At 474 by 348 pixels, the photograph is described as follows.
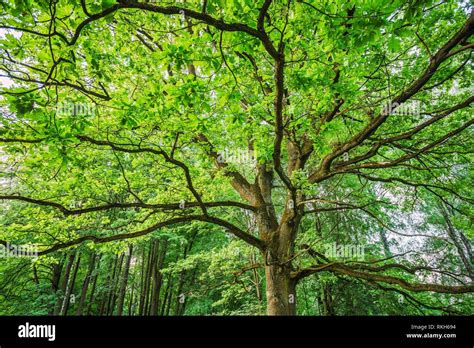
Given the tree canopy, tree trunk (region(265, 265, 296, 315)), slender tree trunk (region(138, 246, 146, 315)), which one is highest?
the tree canopy

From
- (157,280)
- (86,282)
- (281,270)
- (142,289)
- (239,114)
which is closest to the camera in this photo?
(239,114)

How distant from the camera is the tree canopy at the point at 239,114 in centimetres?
259

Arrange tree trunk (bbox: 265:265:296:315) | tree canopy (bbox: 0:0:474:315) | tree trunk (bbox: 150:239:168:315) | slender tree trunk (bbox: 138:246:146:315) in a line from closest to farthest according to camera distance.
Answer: tree canopy (bbox: 0:0:474:315) → tree trunk (bbox: 265:265:296:315) → tree trunk (bbox: 150:239:168:315) → slender tree trunk (bbox: 138:246:146:315)

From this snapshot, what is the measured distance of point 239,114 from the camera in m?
3.47

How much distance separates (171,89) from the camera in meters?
3.03

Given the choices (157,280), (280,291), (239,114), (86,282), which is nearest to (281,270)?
(280,291)

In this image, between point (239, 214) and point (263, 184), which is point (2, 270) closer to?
point (239, 214)

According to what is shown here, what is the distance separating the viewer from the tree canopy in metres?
2.59

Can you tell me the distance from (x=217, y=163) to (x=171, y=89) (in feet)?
10.9

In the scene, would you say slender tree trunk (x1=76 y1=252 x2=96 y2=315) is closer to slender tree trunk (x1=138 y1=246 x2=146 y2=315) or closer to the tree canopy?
slender tree trunk (x1=138 y1=246 x2=146 y2=315)

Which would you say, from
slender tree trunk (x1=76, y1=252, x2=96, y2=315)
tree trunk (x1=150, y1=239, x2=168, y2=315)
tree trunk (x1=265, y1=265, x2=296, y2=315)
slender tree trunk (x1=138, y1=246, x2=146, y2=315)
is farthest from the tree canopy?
slender tree trunk (x1=138, y1=246, x2=146, y2=315)

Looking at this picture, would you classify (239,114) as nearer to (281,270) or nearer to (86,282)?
(281,270)

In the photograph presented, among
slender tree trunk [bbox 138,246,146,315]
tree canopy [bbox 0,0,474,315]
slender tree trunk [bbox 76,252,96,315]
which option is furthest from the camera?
slender tree trunk [bbox 138,246,146,315]

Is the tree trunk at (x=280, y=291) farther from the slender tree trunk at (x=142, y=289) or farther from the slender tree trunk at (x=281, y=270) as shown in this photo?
the slender tree trunk at (x=142, y=289)
